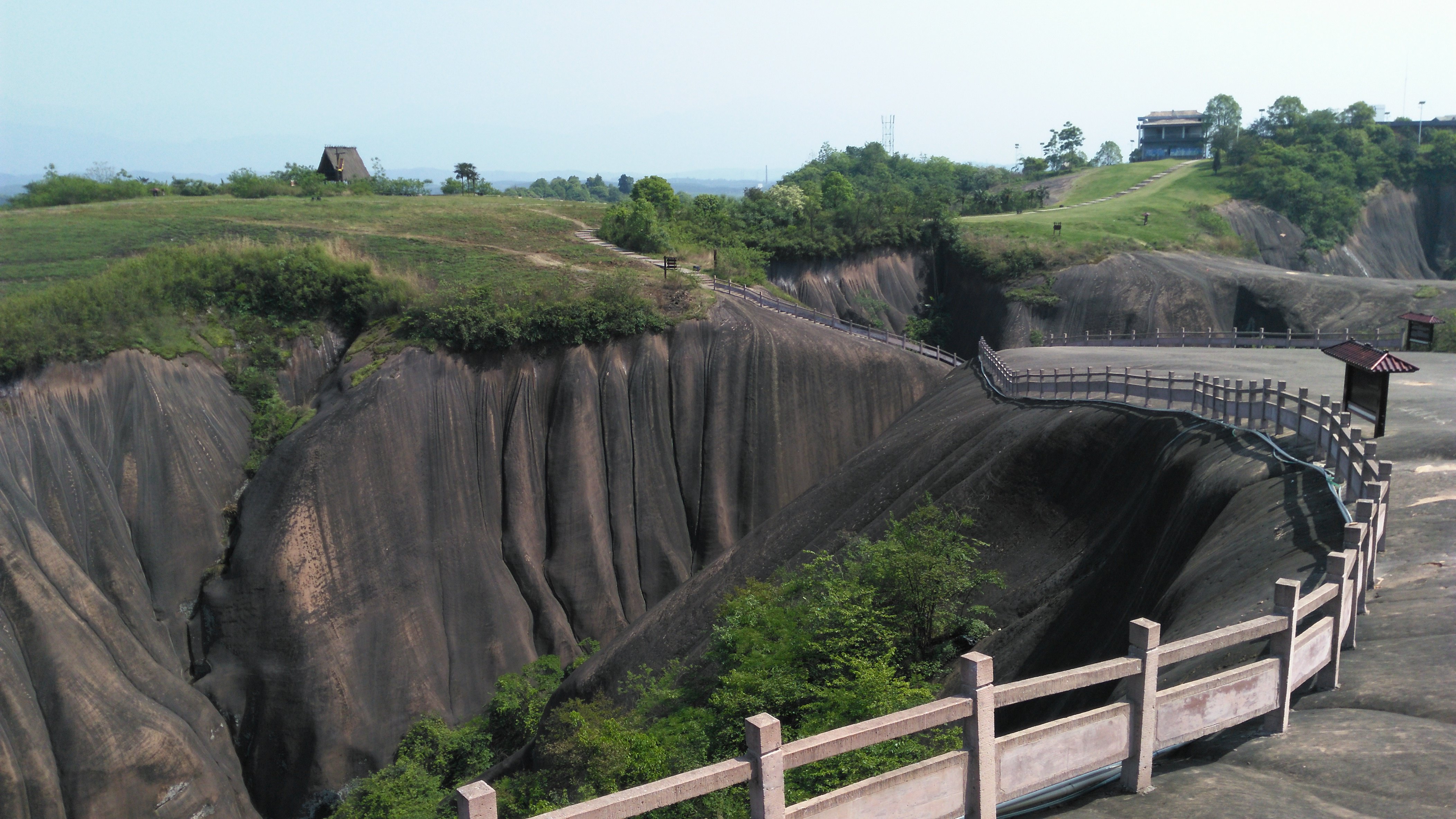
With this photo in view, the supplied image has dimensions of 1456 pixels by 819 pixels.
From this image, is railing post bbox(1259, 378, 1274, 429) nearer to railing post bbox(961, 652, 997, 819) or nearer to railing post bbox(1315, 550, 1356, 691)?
railing post bbox(1315, 550, 1356, 691)

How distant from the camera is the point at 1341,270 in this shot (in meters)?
80.9

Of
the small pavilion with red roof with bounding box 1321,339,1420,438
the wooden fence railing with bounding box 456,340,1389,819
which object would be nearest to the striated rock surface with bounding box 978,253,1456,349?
the small pavilion with red roof with bounding box 1321,339,1420,438

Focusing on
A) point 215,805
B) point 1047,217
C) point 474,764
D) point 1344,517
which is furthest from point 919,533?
point 1047,217

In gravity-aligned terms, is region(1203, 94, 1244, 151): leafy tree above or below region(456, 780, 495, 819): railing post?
above

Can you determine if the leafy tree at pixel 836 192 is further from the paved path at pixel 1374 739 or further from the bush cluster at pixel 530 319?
the paved path at pixel 1374 739

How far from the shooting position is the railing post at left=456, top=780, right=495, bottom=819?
634 centimetres

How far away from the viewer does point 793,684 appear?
19.1m

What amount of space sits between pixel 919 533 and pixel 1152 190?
266ft

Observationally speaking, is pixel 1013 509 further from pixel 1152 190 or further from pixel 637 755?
pixel 1152 190

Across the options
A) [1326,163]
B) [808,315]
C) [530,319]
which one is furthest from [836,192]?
[1326,163]

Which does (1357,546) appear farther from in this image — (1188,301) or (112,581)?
(1188,301)

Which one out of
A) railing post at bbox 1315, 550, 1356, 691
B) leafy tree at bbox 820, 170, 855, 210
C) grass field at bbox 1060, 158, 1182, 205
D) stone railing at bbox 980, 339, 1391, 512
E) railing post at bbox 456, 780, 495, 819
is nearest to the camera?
railing post at bbox 456, 780, 495, 819

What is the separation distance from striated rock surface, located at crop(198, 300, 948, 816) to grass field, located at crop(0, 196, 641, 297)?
7528mm

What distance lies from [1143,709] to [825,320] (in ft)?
136
